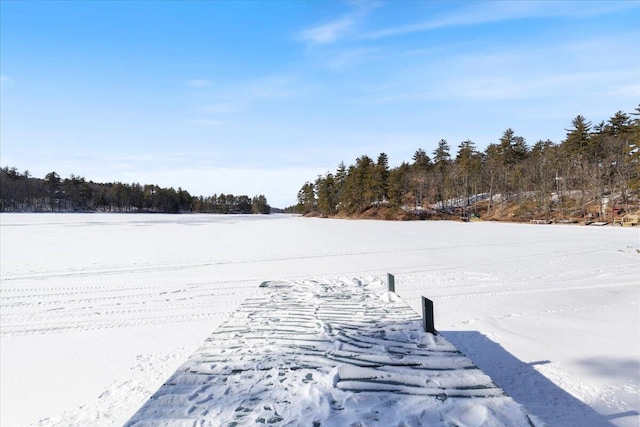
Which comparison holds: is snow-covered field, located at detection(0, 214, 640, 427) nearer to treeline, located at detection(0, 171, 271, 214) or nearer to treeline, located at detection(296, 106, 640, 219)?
treeline, located at detection(296, 106, 640, 219)

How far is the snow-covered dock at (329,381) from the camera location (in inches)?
89.0

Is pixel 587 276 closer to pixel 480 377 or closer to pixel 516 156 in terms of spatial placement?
pixel 480 377

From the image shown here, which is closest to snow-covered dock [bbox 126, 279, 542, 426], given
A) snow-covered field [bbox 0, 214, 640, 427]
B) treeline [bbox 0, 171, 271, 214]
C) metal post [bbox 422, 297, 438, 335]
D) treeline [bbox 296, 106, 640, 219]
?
metal post [bbox 422, 297, 438, 335]

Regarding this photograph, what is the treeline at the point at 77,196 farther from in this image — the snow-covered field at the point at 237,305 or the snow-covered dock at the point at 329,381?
the snow-covered dock at the point at 329,381

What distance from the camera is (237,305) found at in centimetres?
688

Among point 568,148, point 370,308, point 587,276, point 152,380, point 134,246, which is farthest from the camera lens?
point 568,148

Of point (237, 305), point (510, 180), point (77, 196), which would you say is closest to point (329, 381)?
point (237, 305)

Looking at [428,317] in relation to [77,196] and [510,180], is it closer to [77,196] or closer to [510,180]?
[510,180]

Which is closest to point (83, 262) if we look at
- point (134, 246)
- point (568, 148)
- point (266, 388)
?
point (134, 246)

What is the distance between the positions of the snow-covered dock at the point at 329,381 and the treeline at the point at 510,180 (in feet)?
122

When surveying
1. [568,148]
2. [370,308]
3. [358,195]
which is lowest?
[370,308]

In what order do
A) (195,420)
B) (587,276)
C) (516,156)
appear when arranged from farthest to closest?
(516,156)
(587,276)
(195,420)

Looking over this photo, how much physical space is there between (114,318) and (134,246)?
11821 millimetres

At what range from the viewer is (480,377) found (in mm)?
2736
